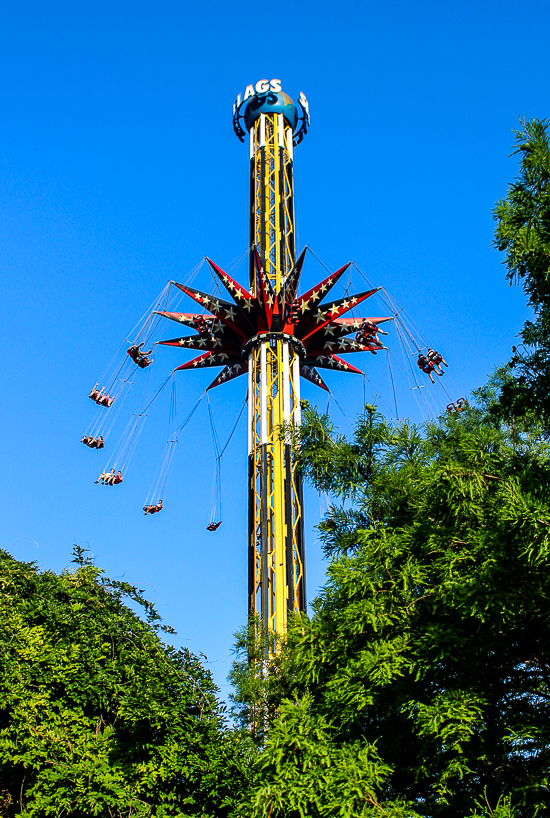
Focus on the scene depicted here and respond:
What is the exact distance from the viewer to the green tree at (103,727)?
11234mm

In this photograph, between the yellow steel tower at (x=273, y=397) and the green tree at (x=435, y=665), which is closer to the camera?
the green tree at (x=435, y=665)

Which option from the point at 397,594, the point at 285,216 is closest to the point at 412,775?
the point at 397,594

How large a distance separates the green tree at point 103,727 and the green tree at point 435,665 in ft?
Result: 3.95

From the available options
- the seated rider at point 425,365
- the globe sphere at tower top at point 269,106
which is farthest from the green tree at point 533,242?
the globe sphere at tower top at point 269,106

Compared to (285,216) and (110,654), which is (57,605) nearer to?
(110,654)

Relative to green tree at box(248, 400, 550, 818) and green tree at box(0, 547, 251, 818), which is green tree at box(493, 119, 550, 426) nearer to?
green tree at box(248, 400, 550, 818)

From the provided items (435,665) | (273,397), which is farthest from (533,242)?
(273,397)

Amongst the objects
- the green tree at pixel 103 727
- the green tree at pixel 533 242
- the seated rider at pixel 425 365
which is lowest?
the green tree at pixel 103 727

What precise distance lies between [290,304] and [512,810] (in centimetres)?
1449

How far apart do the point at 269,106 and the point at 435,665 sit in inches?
783

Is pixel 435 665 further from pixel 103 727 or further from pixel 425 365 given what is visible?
pixel 425 365

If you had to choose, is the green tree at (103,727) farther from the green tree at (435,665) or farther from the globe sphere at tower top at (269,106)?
the globe sphere at tower top at (269,106)

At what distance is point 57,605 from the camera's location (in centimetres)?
1273

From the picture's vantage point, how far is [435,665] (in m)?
10.8
